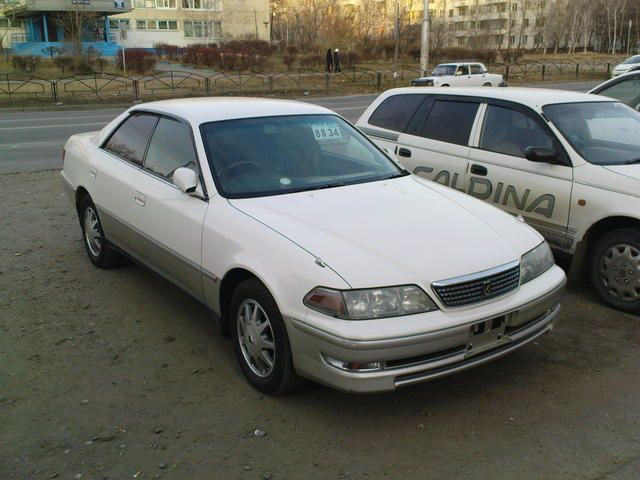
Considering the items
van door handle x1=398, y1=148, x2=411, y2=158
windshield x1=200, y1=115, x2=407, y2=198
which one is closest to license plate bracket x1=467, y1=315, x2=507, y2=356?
windshield x1=200, y1=115, x2=407, y2=198

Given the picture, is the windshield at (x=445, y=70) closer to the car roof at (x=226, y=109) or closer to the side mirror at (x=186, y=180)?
the car roof at (x=226, y=109)

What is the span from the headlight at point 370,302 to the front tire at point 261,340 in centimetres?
33

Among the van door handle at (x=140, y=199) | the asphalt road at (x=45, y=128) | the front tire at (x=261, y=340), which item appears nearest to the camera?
the front tire at (x=261, y=340)

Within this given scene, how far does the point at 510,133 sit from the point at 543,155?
25.4 inches

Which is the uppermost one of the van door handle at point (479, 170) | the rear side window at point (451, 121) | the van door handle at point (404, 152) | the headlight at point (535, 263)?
the rear side window at point (451, 121)

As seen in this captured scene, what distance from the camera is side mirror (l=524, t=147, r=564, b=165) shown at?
514 centimetres

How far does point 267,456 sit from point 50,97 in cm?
2530

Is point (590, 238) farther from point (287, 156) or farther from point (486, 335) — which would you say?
point (287, 156)

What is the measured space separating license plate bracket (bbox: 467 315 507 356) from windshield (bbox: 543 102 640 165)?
2.32 m

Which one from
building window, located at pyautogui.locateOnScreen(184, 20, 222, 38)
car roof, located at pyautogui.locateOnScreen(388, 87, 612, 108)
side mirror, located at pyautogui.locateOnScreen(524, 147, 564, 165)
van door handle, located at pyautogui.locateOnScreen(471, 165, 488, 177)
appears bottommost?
van door handle, located at pyautogui.locateOnScreen(471, 165, 488, 177)

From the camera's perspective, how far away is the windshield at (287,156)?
416 cm

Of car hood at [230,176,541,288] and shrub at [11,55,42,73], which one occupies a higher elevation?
shrub at [11,55,42,73]

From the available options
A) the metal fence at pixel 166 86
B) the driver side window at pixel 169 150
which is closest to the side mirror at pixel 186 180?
the driver side window at pixel 169 150

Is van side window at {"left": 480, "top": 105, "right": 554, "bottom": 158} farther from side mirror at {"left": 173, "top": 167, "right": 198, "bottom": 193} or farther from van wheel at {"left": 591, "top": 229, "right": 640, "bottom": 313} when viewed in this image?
side mirror at {"left": 173, "top": 167, "right": 198, "bottom": 193}
